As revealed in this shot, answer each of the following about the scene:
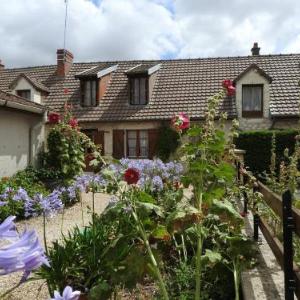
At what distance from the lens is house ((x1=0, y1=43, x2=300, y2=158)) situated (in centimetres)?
2223

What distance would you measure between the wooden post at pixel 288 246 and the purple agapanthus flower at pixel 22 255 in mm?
2442

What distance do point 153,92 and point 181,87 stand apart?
146 cm

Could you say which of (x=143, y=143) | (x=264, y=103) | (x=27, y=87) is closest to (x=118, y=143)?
(x=143, y=143)

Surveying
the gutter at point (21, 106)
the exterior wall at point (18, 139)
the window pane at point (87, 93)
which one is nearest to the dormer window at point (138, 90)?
the window pane at point (87, 93)

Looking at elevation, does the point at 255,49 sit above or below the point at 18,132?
above

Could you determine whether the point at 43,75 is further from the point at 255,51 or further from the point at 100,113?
the point at 255,51

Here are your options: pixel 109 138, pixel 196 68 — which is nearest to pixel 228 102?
pixel 196 68

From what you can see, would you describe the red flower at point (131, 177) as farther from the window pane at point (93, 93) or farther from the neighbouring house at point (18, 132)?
the window pane at point (93, 93)

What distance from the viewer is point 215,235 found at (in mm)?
4156

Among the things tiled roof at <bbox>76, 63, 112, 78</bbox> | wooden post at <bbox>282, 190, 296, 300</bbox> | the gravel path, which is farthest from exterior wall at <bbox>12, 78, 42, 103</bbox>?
wooden post at <bbox>282, 190, 296, 300</bbox>

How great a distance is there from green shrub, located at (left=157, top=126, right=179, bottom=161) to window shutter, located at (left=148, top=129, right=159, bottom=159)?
324mm

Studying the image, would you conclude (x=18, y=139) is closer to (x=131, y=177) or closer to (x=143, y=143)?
(x=143, y=143)

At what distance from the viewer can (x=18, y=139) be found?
14312 millimetres

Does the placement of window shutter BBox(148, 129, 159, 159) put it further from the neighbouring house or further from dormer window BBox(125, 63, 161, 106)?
the neighbouring house
